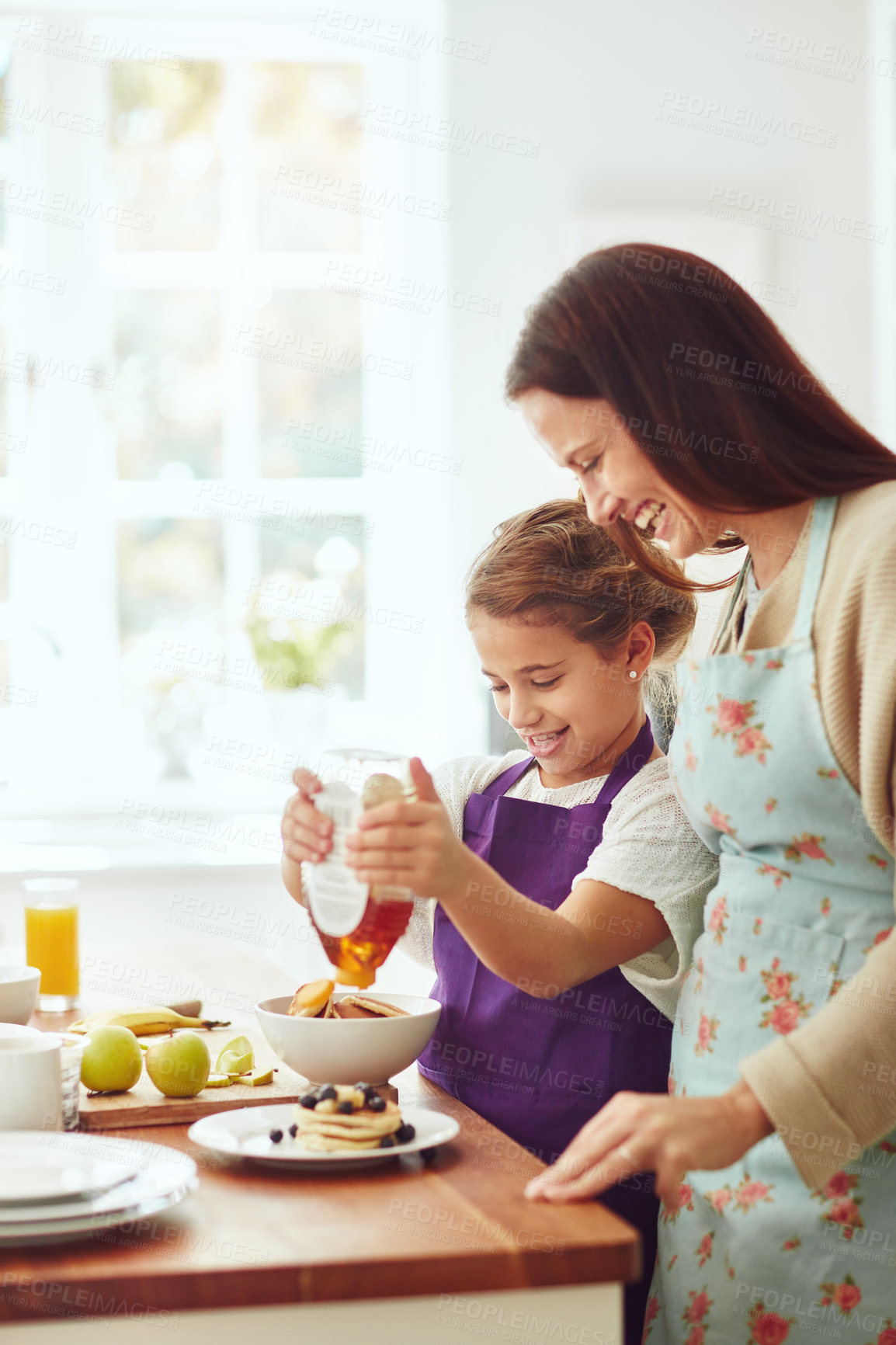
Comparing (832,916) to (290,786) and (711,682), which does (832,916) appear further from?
(290,786)

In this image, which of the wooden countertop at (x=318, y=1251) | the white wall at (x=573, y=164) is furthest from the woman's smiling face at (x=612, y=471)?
the white wall at (x=573, y=164)

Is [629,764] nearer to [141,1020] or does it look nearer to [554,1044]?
[554,1044]

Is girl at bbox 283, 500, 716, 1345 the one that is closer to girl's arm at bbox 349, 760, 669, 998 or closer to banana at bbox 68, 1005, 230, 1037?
girl's arm at bbox 349, 760, 669, 998

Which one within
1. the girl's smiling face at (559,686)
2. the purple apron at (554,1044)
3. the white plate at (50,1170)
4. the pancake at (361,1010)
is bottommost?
the purple apron at (554,1044)

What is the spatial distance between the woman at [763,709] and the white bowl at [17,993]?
0.69 m

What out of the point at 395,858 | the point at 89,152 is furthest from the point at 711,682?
the point at 89,152

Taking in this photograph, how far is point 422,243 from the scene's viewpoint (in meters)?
3.18

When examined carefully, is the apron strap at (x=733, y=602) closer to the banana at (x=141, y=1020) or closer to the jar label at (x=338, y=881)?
the jar label at (x=338, y=881)

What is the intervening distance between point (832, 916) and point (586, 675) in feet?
1.41

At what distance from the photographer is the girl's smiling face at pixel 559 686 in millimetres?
1423

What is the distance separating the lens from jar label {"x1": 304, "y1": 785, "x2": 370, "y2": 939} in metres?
1.01

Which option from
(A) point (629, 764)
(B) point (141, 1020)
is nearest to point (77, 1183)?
(B) point (141, 1020)

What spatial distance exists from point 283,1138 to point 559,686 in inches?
23.3

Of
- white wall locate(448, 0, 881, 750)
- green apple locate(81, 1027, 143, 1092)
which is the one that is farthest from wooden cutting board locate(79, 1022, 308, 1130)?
white wall locate(448, 0, 881, 750)
